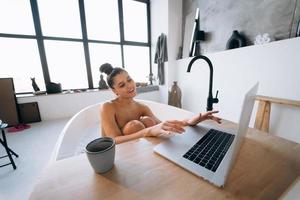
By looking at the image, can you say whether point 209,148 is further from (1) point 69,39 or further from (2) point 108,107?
(1) point 69,39

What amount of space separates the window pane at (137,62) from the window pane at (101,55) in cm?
24

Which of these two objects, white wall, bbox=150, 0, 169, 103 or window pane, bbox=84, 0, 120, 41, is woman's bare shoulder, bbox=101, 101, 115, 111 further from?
window pane, bbox=84, 0, 120, 41

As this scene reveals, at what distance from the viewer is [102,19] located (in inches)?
135

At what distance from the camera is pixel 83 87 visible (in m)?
3.47

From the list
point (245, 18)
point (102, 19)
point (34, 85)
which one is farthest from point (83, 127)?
point (102, 19)

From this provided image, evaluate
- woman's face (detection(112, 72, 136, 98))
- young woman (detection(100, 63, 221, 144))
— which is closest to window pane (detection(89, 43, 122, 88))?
young woman (detection(100, 63, 221, 144))

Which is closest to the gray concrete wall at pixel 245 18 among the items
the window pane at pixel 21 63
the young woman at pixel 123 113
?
the young woman at pixel 123 113

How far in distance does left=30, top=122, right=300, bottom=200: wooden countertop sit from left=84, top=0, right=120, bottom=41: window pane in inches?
138

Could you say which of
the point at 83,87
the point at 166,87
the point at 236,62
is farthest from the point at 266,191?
the point at 83,87

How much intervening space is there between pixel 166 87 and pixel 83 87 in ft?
6.76

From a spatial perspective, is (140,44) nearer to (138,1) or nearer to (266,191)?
(138,1)

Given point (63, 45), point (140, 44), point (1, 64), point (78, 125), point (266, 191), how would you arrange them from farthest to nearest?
point (140, 44), point (63, 45), point (1, 64), point (78, 125), point (266, 191)

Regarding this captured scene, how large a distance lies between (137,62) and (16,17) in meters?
2.60

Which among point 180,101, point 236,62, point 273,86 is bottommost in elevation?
point 180,101
